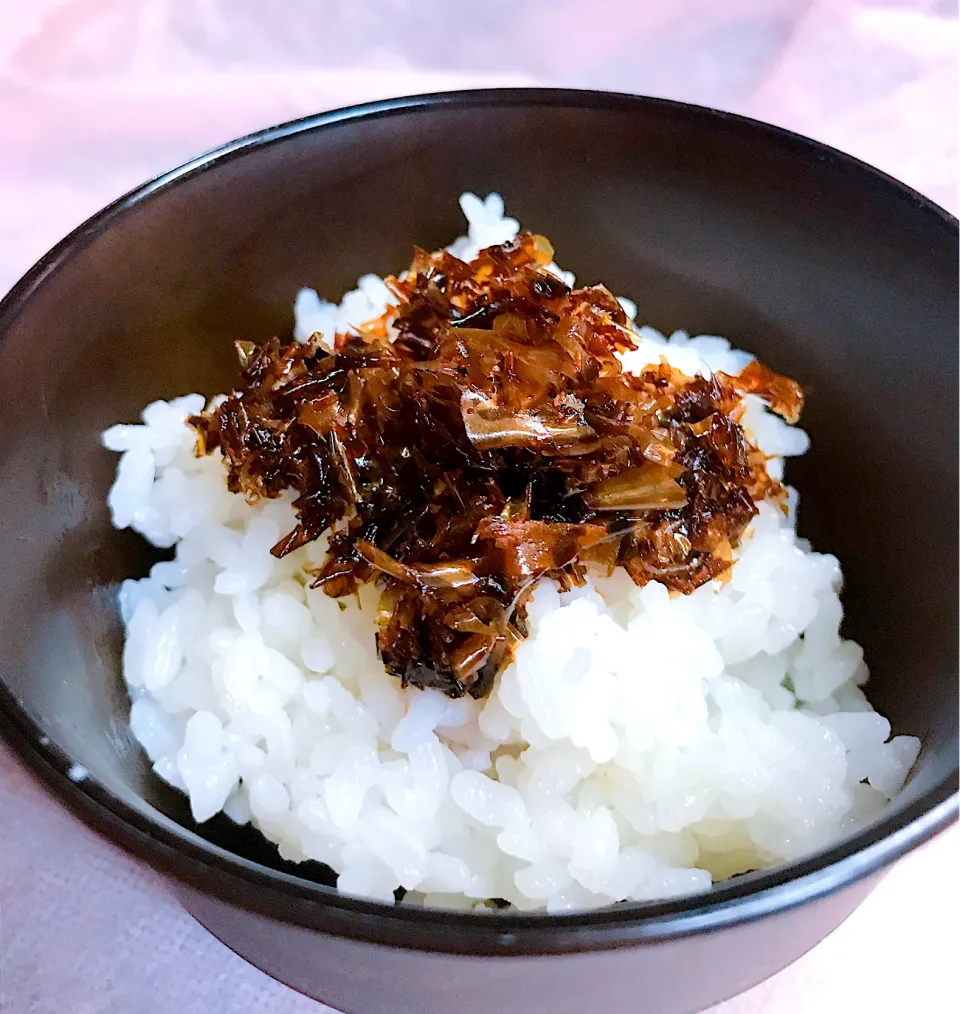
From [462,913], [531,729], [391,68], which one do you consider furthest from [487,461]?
[391,68]

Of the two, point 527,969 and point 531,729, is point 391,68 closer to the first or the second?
point 531,729

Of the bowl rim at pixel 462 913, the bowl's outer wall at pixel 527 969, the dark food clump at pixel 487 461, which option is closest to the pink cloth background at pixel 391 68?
the dark food clump at pixel 487 461

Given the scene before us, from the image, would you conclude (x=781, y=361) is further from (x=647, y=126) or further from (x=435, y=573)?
(x=435, y=573)

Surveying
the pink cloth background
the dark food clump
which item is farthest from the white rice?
the pink cloth background

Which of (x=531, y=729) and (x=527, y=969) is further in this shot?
(x=531, y=729)

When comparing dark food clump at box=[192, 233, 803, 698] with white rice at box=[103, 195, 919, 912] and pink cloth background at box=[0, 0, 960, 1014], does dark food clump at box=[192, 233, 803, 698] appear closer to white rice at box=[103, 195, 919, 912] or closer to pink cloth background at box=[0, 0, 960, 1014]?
white rice at box=[103, 195, 919, 912]

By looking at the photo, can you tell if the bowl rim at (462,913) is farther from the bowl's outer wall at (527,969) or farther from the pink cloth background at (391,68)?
the pink cloth background at (391,68)

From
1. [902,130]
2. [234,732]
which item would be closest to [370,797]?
[234,732]
